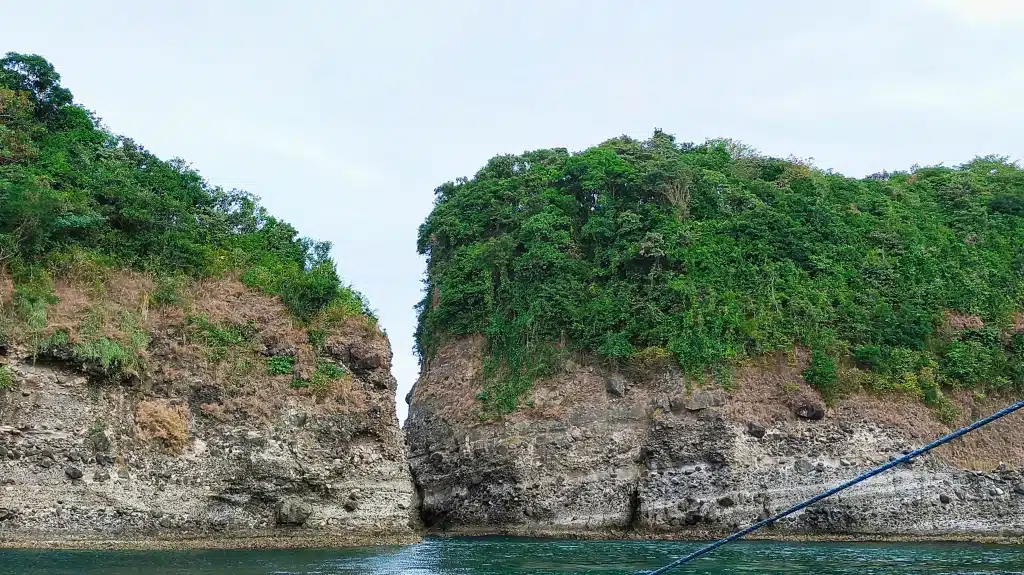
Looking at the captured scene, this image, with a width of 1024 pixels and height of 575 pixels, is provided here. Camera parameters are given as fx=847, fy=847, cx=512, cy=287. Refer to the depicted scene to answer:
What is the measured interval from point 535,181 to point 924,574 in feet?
99.6

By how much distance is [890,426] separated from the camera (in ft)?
113

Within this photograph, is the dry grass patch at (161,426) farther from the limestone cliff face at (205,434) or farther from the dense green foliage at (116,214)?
the dense green foliage at (116,214)

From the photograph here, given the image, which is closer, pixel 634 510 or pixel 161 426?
pixel 161 426

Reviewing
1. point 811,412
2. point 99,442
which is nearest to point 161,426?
point 99,442

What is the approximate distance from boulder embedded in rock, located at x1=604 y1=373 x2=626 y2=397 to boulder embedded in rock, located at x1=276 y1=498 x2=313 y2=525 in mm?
15782

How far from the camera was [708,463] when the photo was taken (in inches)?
1329

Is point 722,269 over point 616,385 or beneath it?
over

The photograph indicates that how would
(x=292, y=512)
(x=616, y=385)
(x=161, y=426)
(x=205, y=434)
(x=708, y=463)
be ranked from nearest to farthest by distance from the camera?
(x=161, y=426), (x=205, y=434), (x=292, y=512), (x=708, y=463), (x=616, y=385)

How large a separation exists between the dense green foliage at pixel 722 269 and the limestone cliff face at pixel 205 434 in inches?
457

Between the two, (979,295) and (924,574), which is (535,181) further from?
(924,574)

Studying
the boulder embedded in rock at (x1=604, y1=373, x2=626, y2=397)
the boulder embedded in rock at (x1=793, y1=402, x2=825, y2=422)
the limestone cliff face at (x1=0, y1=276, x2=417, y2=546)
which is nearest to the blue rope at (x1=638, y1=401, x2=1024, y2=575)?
the limestone cliff face at (x1=0, y1=276, x2=417, y2=546)

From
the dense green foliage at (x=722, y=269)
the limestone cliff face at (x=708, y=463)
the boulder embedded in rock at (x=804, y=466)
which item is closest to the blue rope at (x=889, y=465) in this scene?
the limestone cliff face at (x=708, y=463)

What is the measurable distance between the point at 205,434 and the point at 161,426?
1311mm

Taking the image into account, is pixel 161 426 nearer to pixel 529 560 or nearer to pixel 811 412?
pixel 529 560
